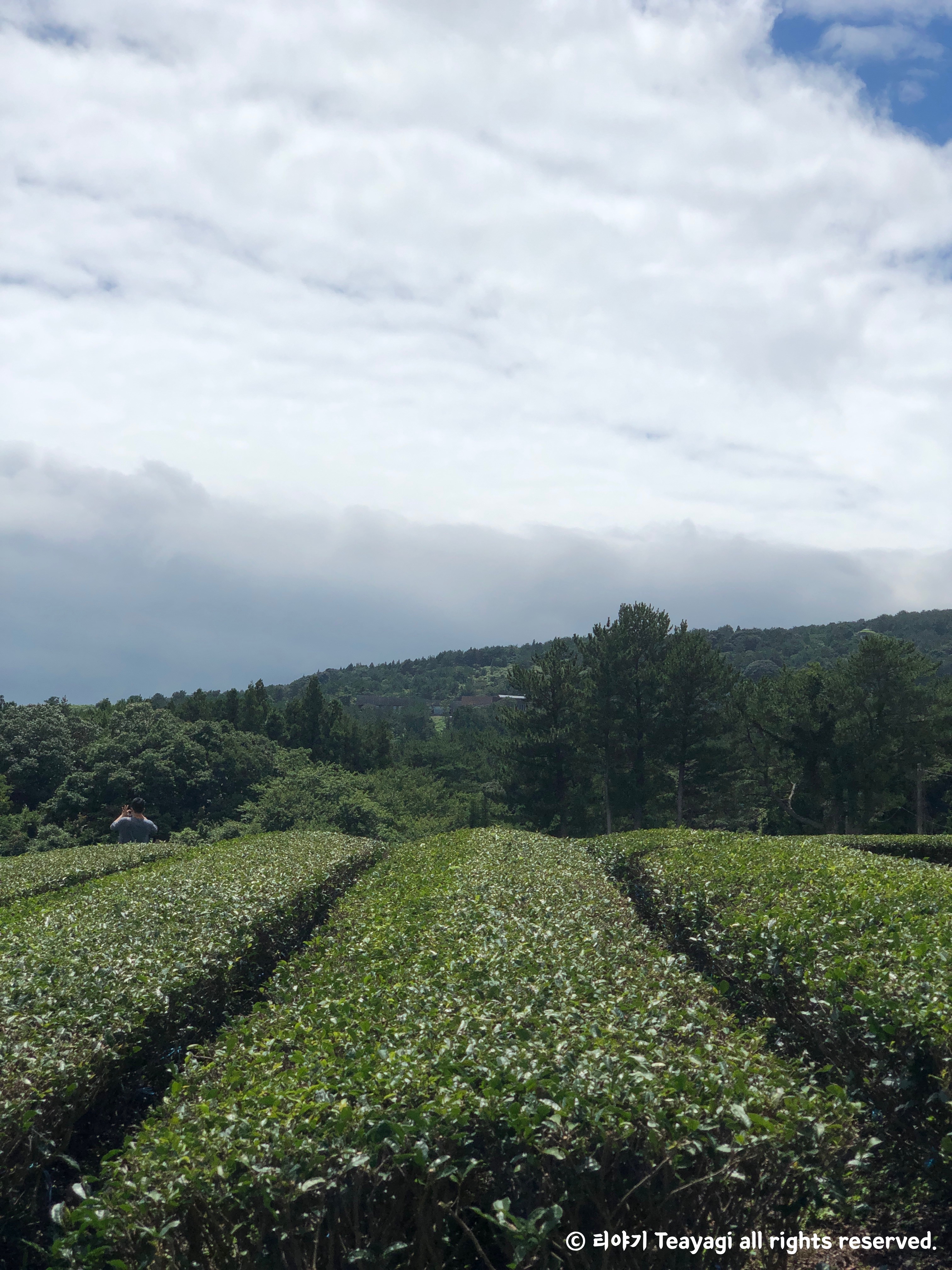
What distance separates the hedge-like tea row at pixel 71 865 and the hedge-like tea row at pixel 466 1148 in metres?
9.66

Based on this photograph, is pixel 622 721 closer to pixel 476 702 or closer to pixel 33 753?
pixel 33 753

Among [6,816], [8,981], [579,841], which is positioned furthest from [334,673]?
[8,981]

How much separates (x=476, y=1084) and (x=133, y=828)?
584 inches

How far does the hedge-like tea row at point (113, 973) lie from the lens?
4.02 m

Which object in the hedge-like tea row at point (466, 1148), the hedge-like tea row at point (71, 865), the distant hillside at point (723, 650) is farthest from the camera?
the distant hillside at point (723, 650)

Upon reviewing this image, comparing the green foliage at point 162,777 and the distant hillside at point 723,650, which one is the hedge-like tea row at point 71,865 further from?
the distant hillside at point 723,650

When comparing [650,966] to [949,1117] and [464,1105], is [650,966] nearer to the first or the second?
[949,1117]

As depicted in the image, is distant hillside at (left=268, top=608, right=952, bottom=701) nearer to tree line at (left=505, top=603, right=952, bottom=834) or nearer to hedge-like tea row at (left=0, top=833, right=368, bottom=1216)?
tree line at (left=505, top=603, right=952, bottom=834)

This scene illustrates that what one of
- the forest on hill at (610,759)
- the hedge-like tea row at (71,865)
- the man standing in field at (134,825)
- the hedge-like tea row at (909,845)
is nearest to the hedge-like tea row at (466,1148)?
the hedge-like tea row at (71,865)

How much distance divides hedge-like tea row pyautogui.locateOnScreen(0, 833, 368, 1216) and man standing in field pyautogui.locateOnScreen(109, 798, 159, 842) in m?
4.75

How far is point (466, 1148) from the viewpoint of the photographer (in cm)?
300

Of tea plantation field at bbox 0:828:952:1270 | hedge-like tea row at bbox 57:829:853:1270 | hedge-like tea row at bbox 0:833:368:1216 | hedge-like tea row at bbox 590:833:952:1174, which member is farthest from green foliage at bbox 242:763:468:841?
hedge-like tea row at bbox 57:829:853:1270

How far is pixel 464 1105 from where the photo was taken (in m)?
3.07

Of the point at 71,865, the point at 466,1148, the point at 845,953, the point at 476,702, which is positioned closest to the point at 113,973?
the point at 466,1148
